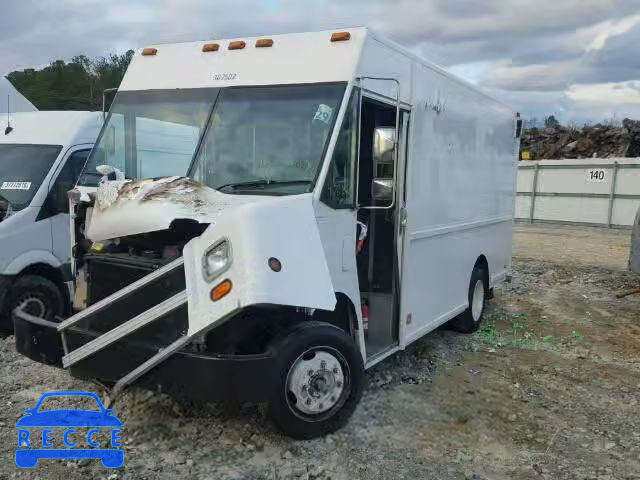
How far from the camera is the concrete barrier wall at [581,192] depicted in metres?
19.2

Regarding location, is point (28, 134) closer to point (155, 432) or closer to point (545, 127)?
point (155, 432)

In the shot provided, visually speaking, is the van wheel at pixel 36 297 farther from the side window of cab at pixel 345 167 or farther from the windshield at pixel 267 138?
the side window of cab at pixel 345 167

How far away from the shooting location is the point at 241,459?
12.8 ft

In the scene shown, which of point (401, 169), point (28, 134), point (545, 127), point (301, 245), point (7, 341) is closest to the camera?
point (301, 245)

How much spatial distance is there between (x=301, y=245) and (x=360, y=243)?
1249mm

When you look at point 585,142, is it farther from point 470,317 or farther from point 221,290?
point 221,290

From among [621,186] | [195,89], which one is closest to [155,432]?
[195,89]

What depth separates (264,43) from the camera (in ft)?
15.4

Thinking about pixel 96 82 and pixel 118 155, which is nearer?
pixel 118 155

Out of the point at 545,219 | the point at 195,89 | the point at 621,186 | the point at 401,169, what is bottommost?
the point at 545,219

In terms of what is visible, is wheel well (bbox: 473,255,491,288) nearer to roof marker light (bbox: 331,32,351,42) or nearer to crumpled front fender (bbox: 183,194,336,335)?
roof marker light (bbox: 331,32,351,42)

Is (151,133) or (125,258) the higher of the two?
(151,133)

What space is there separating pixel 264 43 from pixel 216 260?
6.92 feet

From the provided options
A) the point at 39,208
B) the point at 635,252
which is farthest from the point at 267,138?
the point at 635,252
